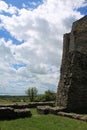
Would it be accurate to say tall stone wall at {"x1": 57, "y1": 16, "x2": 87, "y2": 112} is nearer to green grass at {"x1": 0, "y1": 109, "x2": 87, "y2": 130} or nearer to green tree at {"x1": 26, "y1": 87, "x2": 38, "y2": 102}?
green grass at {"x1": 0, "y1": 109, "x2": 87, "y2": 130}

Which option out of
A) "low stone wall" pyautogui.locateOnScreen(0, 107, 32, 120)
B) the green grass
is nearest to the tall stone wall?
the green grass

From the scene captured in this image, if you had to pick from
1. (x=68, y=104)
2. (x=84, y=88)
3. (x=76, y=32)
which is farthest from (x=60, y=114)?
(x=76, y=32)

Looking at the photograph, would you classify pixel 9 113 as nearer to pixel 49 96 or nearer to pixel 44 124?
pixel 44 124

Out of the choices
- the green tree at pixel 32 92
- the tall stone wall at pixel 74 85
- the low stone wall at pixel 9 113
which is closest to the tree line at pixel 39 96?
the green tree at pixel 32 92

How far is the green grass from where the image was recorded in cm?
1090

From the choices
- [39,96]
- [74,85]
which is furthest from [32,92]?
[74,85]

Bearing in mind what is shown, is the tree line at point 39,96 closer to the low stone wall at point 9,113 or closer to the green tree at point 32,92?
the green tree at point 32,92

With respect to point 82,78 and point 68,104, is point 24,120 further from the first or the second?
point 82,78

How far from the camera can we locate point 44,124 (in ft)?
38.1

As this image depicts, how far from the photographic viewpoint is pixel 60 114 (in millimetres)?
14406

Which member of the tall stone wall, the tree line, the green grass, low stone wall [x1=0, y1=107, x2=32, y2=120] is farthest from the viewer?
the tree line

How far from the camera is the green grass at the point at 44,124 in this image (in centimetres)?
1090

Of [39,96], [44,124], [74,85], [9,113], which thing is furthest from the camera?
[39,96]

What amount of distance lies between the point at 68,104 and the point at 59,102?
1.03 m
